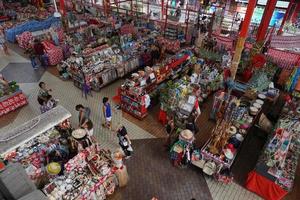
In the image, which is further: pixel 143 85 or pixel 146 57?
pixel 146 57

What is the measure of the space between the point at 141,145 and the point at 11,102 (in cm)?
585

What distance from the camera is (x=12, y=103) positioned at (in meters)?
9.20

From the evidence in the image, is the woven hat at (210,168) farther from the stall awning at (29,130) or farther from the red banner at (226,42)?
the red banner at (226,42)

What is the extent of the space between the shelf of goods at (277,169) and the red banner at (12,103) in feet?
30.1

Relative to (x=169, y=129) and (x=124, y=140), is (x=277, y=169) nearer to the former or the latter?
(x=169, y=129)

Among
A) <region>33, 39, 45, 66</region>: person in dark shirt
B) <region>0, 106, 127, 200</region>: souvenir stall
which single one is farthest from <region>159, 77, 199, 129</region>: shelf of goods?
<region>33, 39, 45, 66</region>: person in dark shirt

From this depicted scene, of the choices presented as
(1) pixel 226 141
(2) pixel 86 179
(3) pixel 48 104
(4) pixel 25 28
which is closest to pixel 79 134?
(2) pixel 86 179

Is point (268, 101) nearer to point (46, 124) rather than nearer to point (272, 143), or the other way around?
point (272, 143)

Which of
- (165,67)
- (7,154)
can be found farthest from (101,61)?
(7,154)

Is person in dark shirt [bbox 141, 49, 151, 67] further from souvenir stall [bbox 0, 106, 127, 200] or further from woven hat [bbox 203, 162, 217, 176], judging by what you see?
woven hat [bbox 203, 162, 217, 176]

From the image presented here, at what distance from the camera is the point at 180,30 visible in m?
15.3

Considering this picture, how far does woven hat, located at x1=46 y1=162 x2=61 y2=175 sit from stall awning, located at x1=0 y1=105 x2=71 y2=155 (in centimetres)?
90

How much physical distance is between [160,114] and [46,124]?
4.09 metres

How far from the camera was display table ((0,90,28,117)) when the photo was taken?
895 centimetres
